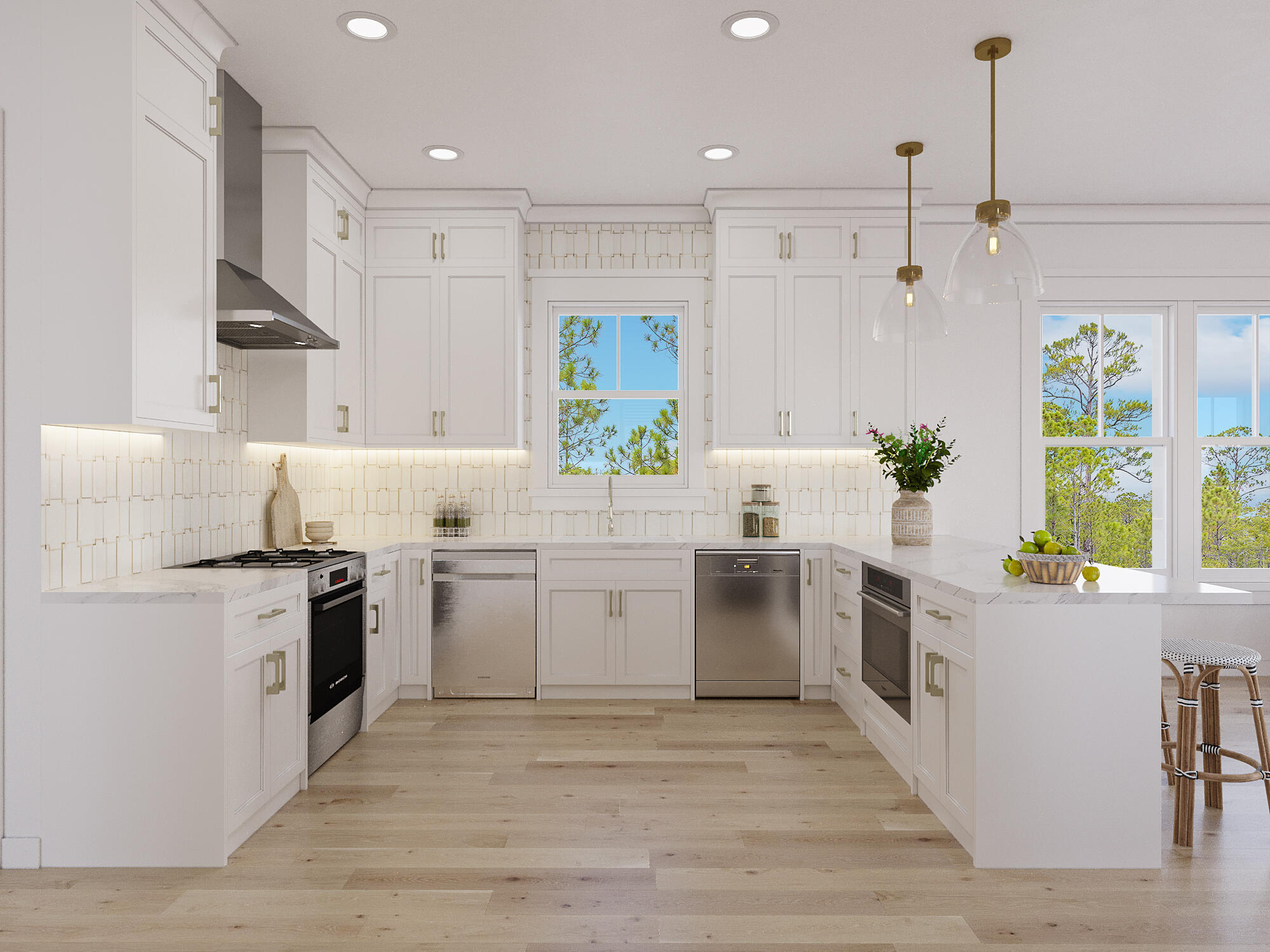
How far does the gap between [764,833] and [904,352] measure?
2975 millimetres

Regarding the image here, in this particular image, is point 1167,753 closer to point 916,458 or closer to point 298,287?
point 916,458

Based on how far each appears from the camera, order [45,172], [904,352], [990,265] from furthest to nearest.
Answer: [904,352] < [990,265] < [45,172]

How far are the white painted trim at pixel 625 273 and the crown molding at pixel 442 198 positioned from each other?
0.48 metres

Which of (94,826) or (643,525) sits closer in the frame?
(94,826)

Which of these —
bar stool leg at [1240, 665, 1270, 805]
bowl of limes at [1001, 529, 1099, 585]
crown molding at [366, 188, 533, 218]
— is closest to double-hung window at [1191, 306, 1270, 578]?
bar stool leg at [1240, 665, 1270, 805]

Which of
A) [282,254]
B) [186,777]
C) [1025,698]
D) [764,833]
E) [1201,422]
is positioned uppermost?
[282,254]

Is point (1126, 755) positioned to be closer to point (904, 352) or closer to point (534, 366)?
point (904, 352)

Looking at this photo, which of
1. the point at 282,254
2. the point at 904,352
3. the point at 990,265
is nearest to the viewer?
the point at 990,265

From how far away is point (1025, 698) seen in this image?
252 centimetres

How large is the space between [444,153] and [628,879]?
3.41 metres

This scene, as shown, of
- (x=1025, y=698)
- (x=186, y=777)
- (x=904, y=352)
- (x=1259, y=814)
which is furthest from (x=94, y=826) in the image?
(x=904, y=352)

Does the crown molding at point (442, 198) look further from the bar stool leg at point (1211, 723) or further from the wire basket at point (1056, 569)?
the bar stool leg at point (1211, 723)

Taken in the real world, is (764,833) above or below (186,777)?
below

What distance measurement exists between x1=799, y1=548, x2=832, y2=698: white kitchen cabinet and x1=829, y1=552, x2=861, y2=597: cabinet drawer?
0.09 meters
